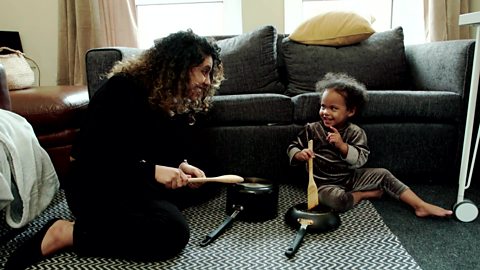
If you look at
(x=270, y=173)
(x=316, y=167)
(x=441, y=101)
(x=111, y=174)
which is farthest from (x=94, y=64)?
(x=441, y=101)

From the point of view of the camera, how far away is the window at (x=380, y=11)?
2.54 m

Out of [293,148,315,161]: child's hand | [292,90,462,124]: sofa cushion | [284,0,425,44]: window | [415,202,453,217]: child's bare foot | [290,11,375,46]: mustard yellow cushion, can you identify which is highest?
[284,0,425,44]: window

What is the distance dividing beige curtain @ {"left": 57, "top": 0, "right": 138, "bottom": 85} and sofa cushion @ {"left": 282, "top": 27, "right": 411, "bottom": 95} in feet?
3.47

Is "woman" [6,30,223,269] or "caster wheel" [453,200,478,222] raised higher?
"woman" [6,30,223,269]

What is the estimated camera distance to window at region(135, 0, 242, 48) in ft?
8.86

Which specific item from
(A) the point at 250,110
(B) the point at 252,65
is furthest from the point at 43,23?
(A) the point at 250,110

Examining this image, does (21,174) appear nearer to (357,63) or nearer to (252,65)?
(252,65)

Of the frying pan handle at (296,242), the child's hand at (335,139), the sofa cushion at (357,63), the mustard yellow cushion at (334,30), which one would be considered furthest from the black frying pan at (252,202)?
the mustard yellow cushion at (334,30)

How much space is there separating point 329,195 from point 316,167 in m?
0.15

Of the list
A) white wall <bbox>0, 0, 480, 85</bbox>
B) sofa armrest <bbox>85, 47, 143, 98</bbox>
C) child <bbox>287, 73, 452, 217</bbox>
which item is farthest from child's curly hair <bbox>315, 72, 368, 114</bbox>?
white wall <bbox>0, 0, 480, 85</bbox>

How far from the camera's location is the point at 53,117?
165 cm

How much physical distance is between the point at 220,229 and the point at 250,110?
1.83ft

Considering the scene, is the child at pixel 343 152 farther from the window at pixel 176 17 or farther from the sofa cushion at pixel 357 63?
the window at pixel 176 17

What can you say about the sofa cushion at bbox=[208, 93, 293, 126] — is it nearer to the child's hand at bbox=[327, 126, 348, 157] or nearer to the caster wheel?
the child's hand at bbox=[327, 126, 348, 157]
